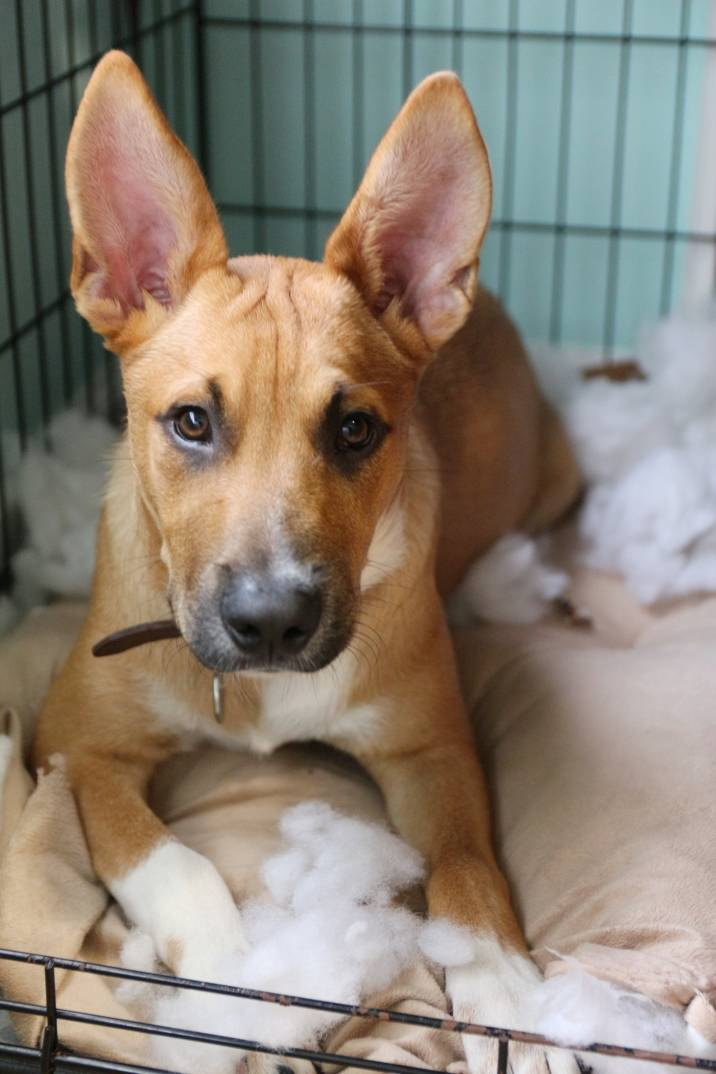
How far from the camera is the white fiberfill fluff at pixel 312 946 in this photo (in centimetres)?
194

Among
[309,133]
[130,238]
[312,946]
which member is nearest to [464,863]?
[312,946]

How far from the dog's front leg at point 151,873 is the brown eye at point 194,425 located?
716mm

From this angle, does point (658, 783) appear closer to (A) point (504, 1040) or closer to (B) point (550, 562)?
(A) point (504, 1040)

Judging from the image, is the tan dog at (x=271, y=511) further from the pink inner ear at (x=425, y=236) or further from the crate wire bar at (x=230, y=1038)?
the crate wire bar at (x=230, y=1038)

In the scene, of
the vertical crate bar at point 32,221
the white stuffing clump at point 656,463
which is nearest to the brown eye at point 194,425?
the vertical crate bar at point 32,221

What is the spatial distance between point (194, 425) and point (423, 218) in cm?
55

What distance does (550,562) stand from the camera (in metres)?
3.44

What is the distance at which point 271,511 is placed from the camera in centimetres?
191

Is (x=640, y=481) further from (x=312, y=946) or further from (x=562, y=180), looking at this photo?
(x=312, y=946)

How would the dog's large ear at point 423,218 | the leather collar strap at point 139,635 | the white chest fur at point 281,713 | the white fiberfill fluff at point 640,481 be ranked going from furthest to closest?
the white fiberfill fluff at point 640,481, the white chest fur at point 281,713, the leather collar strap at point 139,635, the dog's large ear at point 423,218

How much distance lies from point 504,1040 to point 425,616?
982mm

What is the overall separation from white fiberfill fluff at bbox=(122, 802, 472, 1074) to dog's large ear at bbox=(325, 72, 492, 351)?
926mm

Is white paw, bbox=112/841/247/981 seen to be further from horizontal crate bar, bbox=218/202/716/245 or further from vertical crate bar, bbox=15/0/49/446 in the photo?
horizontal crate bar, bbox=218/202/716/245

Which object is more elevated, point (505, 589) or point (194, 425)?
point (194, 425)
